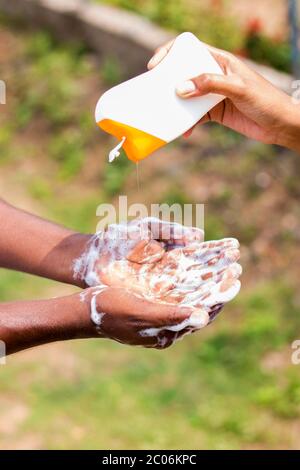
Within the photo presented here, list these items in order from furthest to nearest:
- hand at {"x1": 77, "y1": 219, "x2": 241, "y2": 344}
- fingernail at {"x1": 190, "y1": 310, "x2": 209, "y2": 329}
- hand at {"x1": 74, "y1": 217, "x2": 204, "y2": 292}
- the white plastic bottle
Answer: hand at {"x1": 74, "y1": 217, "x2": 204, "y2": 292} → hand at {"x1": 77, "y1": 219, "x2": 241, "y2": 344} → the white plastic bottle → fingernail at {"x1": 190, "y1": 310, "x2": 209, "y2": 329}

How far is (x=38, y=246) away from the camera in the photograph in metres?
2.79

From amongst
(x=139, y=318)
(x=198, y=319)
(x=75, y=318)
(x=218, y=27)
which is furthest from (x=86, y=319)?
(x=218, y=27)

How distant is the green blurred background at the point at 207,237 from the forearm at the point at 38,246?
1306 millimetres

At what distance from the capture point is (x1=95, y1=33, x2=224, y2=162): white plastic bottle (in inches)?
93.8

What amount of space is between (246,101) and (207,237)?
88.5 inches

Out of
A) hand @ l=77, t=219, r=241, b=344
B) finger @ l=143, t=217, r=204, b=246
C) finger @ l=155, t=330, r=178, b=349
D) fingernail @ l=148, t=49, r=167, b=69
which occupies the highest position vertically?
fingernail @ l=148, t=49, r=167, b=69

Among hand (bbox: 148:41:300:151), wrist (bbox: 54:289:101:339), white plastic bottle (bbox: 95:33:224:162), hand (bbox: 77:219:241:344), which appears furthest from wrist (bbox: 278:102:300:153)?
wrist (bbox: 54:289:101:339)

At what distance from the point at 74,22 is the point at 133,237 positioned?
3.73 m

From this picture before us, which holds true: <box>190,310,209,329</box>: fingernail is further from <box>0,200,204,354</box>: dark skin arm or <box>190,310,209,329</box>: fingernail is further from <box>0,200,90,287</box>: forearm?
<box>0,200,90,287</box>: forearm

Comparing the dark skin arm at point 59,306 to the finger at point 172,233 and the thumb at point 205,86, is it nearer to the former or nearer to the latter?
the finger at point 172,233

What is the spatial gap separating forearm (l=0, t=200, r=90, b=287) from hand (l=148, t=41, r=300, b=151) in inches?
19.8

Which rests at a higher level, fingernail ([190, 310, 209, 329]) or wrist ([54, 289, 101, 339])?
wrist ([54, 289, 101, 339])

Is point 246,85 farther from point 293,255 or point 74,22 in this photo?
point 74,22

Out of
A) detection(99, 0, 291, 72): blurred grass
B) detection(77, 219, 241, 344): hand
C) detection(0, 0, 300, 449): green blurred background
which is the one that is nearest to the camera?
detection(77, 219, 241, 344): hand
